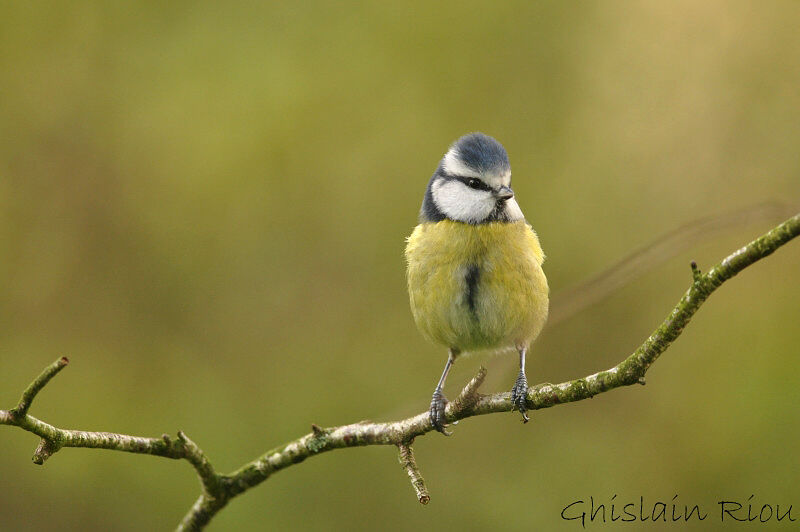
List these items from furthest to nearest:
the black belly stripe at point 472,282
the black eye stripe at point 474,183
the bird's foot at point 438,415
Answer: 1. the black eye stripe at point 474,183
2. the black belly stripe at point 472,282
3. the bird's foot at point 438,415

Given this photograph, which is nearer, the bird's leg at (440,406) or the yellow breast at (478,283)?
the bird's leg at (440,406)

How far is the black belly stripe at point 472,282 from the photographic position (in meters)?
3.27

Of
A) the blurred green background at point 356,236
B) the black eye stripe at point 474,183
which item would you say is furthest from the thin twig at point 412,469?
the blurred green background at point 356,236

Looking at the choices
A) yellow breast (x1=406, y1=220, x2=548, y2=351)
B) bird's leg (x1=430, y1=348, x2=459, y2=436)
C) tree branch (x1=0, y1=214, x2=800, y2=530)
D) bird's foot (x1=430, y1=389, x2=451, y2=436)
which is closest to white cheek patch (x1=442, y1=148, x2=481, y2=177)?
yellow breast (x1=406, y1=220, x2=548, y2=351)

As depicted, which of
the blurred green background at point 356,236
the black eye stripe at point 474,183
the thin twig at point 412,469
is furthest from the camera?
the blurred green background at point 356,236

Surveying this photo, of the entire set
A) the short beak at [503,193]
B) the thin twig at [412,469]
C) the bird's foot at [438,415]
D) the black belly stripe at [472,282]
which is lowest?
the thin twig at [412,469]

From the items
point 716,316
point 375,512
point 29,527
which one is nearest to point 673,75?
point 716,316

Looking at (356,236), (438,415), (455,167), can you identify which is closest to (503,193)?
(455,167)

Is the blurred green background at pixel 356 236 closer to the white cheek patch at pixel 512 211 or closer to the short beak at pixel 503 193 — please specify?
the white cheek patch at pixel 512 211

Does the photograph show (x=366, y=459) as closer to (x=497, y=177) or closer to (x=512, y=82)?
(x=497, y=177)

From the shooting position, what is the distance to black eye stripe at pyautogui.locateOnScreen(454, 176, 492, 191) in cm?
338

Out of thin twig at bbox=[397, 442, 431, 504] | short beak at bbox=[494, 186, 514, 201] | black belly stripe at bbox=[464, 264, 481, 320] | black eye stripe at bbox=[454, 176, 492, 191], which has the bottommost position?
thin twig at bbox=[397, 442, 431, 504]

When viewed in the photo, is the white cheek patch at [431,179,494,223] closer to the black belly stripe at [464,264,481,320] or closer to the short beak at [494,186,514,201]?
the short beak at [494,186,514,201]

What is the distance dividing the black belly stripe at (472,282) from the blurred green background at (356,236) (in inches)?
60.7
